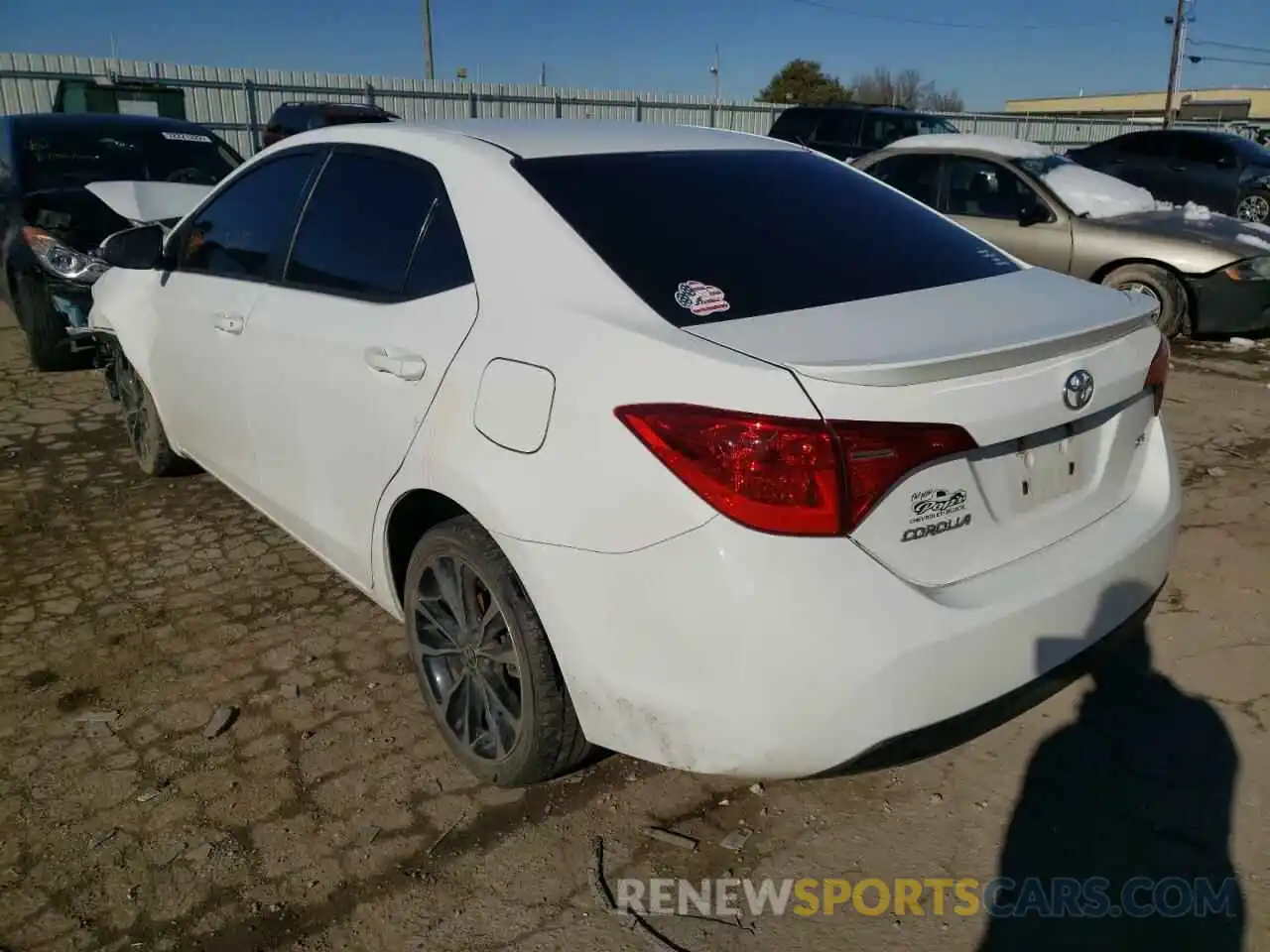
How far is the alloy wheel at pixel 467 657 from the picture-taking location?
2498mm

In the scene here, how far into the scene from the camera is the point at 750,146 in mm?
3131

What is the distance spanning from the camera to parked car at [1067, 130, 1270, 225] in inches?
555

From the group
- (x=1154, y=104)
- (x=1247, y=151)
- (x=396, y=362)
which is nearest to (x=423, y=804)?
(x=396, y=362)

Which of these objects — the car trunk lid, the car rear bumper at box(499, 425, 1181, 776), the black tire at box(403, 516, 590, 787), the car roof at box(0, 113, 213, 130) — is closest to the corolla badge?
the car trunk lid

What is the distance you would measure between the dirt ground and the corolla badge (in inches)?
43.5

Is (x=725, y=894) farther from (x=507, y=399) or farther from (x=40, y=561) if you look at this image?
(x=40, y=561)

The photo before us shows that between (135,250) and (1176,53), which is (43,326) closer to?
(135,250)

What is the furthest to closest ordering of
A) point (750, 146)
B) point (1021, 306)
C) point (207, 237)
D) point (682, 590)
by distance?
1. point (207, 237)
2. point (750, 146)
3. point (1021, 306)
4. point (682, 590)

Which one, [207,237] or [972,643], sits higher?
[207,237]

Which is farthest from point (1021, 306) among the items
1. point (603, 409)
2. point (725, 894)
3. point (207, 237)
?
point (207, 237)

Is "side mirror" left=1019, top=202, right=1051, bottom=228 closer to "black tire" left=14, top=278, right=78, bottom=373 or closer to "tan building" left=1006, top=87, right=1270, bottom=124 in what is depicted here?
"black tire" left=14, top=278, right=78, bottom=373

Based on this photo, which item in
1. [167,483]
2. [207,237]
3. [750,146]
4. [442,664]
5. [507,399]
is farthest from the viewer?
[167,483]

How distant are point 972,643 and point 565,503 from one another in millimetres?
874

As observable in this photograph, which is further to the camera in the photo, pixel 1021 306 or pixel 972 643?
pixel 1021 306
